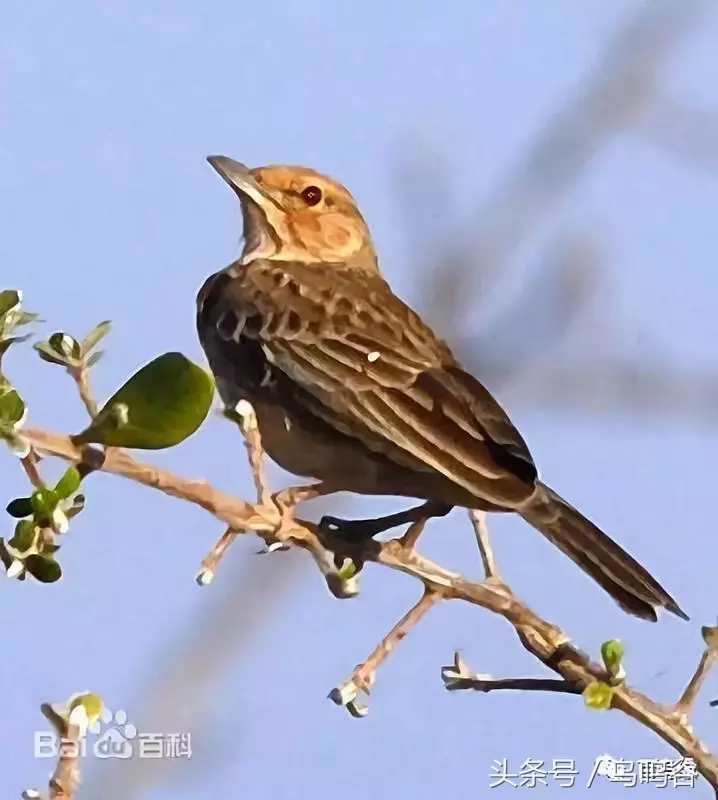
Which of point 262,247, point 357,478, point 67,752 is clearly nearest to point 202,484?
point 67,752

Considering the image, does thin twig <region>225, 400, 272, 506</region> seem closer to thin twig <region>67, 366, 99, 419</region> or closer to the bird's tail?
thin twig <region>67, 366, 99, 419</region>

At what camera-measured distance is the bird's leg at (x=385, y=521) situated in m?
2.45

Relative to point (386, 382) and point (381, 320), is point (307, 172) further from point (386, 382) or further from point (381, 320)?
point (386, 382)

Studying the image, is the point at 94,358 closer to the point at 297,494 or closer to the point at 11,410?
the point at 11,410

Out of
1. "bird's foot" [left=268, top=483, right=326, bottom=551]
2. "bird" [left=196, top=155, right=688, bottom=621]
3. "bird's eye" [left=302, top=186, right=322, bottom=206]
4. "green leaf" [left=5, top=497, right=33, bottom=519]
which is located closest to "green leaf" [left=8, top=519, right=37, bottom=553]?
"green leaf" [left=5, top=497, right=33, bottom=519]

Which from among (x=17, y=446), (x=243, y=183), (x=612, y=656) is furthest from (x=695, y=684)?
(x=243, y=183)

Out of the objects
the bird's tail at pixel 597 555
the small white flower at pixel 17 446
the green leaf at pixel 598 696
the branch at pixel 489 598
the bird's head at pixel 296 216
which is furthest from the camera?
the bird's head at pixel 296 216

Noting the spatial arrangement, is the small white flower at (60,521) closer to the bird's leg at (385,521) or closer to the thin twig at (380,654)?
the thin twig at (380,654)

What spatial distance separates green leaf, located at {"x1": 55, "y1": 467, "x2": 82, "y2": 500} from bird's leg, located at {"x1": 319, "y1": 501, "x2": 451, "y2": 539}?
0.98 m

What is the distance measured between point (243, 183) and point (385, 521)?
1295 mm

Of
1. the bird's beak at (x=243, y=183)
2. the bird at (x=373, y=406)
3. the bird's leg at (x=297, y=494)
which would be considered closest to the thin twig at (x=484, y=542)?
the bird at (x=373, y=406)

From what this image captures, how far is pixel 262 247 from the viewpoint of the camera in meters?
3.52

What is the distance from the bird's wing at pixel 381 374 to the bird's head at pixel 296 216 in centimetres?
37

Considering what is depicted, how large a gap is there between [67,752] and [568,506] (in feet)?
3.97
